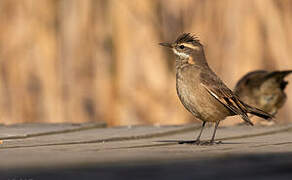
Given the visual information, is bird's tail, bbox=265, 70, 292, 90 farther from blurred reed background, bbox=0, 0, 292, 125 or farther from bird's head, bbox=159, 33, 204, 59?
bird's head, bbox=159, 33, 204, 59

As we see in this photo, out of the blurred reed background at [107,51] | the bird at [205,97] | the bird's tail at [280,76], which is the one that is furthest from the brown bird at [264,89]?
the bird at [205,97]

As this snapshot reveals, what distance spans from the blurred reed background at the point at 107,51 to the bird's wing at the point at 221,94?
96.2 inches

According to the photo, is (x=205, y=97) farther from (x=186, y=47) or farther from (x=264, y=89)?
(x=264, y=89)

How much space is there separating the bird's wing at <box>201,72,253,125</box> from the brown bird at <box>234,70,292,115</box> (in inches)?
116

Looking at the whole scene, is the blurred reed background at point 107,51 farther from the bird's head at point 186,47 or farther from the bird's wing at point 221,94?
the bird's wing at point 221,94

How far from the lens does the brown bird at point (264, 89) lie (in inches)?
358

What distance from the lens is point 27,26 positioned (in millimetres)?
7953

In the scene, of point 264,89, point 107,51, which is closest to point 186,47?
point 107,51

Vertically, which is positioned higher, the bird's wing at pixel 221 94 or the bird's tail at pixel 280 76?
the bird's wing at pixel 221 94

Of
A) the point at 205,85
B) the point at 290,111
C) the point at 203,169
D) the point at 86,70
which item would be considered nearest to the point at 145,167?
the point at 203,169

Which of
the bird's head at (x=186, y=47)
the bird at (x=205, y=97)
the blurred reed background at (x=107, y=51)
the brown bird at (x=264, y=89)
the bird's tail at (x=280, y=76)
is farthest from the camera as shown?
the brown bird at (x=264, y=89)

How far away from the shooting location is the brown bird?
29.9 ft

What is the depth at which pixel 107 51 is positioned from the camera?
321 inches

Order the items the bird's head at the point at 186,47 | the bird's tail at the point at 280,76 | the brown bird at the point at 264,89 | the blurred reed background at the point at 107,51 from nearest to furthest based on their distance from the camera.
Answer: the bird's head at the point at 186,47, the blurred reed background at the point at 107,51, the bird's tail at the point at 280,76, the brown bird at the point at 264,89
